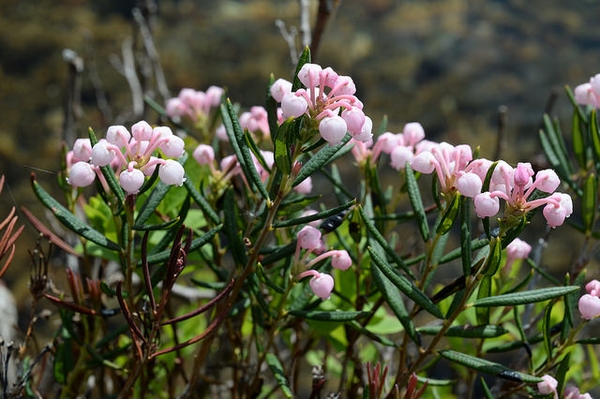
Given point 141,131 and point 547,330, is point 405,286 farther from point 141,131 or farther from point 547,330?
point 141,131

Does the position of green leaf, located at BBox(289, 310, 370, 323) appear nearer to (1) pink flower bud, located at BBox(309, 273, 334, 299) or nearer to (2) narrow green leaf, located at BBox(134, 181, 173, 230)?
(1) pink flower bud, located at BBox(309, 273, 334, 299)

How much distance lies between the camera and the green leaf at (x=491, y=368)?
58 centimetres

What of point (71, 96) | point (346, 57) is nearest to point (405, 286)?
point (71, 96)

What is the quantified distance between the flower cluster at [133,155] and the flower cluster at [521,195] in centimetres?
24

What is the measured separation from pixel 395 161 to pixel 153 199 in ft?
0.81

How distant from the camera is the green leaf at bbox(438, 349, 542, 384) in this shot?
0.58 m

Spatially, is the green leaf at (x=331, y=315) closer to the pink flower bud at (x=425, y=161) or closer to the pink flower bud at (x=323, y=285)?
the pink flower bud at (x=323, y=285)

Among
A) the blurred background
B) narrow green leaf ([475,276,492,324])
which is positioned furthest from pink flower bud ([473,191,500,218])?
the blurred background

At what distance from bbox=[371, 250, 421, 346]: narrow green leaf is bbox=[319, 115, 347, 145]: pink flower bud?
17 cm

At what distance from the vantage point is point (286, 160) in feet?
1.80

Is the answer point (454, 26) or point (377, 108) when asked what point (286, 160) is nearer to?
point (377, 108)

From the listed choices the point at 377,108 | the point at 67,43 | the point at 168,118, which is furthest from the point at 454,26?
the point at 168,118

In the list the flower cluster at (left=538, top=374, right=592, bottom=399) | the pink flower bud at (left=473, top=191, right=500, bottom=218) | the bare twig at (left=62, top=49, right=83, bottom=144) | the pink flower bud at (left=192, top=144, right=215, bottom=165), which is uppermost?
the bare twig at (left=62, top=49, right=83, bottom=144)

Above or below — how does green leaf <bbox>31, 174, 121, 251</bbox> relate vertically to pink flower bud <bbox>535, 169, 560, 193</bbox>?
above
